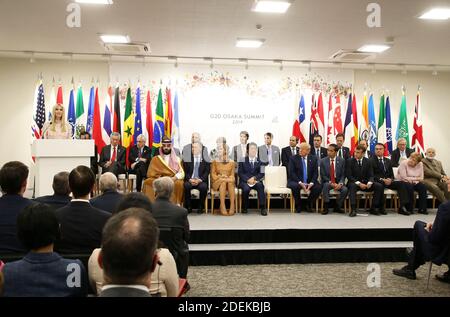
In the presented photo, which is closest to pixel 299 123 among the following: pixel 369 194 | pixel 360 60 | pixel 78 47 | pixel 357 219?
pixel 360 60

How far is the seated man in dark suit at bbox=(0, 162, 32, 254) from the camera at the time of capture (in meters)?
2.43

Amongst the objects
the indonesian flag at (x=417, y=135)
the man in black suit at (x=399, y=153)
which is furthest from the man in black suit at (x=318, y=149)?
the indonesian flag at (x=417, y=135)

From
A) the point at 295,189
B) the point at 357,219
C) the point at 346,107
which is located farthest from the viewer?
the point at 346,107

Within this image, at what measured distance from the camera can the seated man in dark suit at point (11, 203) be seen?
2.43 meters

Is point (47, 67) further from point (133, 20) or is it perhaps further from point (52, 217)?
point (52, 217)

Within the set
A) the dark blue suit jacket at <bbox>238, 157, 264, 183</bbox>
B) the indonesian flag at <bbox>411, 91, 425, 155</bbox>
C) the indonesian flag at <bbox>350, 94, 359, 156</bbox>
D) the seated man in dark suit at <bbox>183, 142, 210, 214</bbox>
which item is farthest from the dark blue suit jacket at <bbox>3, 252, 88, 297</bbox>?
the indonesian flag at <bbox>411, 91, 425, 155</bbox>

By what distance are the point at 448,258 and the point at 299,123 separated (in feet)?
19.2

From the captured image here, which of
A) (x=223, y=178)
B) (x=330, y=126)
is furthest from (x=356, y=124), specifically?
(x=223, y=178)

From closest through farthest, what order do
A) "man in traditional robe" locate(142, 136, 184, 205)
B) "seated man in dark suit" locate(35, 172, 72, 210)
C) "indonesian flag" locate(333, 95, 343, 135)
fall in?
"seated man in dark suit" locate(35, 172, 72, 210)
"man in traditional robe" locate(142, 136, 184, 205)
"indonesian flag" locate(333, 95, 343, 135)

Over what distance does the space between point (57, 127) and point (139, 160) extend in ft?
7.95

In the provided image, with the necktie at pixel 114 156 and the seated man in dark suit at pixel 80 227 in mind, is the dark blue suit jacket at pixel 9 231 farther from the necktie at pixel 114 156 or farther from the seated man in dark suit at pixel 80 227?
the necktie at pixel 114 156

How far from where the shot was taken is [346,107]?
978 cm

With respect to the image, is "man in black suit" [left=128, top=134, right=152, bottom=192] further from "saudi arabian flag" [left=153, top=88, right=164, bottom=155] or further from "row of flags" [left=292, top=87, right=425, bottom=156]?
"row of flags" [left=292, top=87, right=425, bottom=156]

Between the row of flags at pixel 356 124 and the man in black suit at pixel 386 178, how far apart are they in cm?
170
